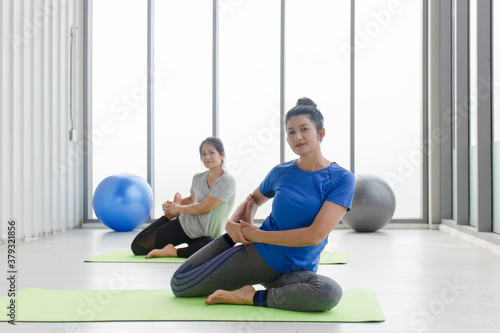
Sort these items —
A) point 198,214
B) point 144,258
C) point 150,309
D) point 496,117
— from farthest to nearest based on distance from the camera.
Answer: point 496,117 → point 144,258 → point 198,214 → point 150,309

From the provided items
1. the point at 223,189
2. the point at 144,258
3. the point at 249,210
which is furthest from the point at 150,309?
the point at 144,258

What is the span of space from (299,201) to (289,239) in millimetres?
161

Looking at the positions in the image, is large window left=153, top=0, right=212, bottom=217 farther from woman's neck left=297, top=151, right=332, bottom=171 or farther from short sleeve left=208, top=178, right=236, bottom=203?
woman's neck left=297, top=151, right=332, bottom=171

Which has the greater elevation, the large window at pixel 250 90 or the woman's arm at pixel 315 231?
the large window at pixel 250 90

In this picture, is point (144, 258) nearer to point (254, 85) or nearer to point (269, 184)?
point (269, 184)

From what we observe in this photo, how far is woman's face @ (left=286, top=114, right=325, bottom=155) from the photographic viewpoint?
206 centimetres

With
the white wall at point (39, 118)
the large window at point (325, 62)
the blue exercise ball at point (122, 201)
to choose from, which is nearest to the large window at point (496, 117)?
the large window at point (325, 62)

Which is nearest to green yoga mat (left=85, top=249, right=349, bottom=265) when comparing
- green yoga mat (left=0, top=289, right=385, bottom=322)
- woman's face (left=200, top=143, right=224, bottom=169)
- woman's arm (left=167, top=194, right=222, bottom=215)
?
woman's arm (left=167, top=194, right=222, bottom=215)

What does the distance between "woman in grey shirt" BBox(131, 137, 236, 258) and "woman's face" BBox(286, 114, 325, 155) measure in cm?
123

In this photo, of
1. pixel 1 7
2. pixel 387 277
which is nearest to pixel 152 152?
pixel 1 7

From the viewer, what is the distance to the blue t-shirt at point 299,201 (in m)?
2.05

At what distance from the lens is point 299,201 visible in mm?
2072

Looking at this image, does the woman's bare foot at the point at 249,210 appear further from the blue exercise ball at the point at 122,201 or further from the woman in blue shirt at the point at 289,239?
the blue exercise ball at the point at 122,201

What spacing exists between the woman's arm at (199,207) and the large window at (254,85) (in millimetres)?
2439
